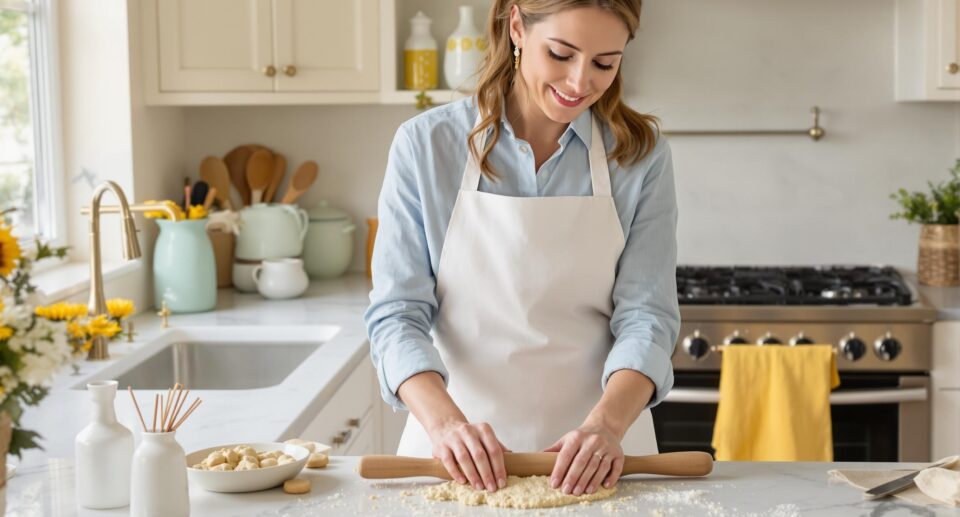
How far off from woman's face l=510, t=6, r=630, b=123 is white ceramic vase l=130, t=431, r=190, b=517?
2.42 feet

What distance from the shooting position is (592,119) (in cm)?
192

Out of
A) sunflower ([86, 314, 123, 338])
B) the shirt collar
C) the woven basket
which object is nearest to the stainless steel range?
the woven basket

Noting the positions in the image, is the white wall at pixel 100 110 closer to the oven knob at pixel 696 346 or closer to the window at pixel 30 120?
the window at pixel 30 120

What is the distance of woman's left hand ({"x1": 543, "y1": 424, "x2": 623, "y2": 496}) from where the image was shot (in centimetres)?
150

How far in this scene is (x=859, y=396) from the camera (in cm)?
306

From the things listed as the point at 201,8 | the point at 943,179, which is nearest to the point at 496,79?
the point at 201,8

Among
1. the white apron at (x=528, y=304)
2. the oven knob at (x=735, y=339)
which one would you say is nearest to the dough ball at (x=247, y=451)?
the white apron at (x=528, y=304)

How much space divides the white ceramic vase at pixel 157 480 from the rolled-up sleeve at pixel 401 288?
0.38m

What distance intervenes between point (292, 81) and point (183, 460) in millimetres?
2046

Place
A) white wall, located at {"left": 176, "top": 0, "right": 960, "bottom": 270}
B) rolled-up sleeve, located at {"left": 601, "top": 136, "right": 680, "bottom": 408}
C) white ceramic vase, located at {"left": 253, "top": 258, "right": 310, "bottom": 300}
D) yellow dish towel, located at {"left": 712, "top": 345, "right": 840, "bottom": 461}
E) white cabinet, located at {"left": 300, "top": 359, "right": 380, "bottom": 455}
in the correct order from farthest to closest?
1. white wall, located at {"left": 176, "top": 0, "right": 960, "bottom": 270}
2. white ceramic vase, located at {"left": 253, "top": 258, "right": 310, "bottom": 300}
3. yellow dish towel, located at {"left": 712, "top": 345, "right": 840, "bottom": 461}
4. white cabinet, located at {"left": 300, "top": 359, "right": 380, "bottom": 455}
5. rolled-up sleeve, located at {"left": 601, "top": 136, "right": 680, "bottom": 408}

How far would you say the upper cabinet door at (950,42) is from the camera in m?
3.25

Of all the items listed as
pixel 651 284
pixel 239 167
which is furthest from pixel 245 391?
pixel 239 167

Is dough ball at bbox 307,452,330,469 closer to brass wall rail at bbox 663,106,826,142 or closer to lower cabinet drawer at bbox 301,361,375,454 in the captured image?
lower cabinet drawer at bbox 301,361,375,454

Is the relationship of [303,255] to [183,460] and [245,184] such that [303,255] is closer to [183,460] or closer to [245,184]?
[245,184]
